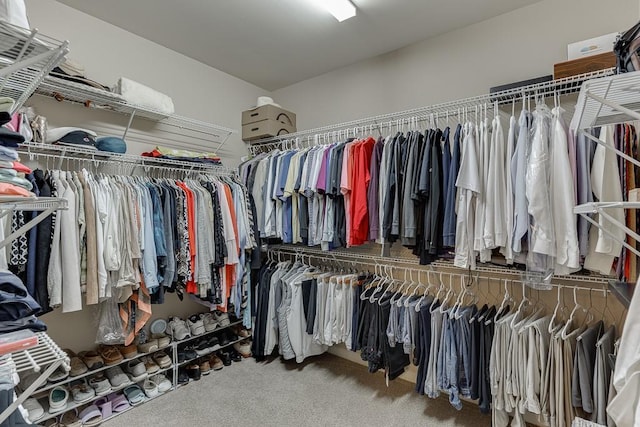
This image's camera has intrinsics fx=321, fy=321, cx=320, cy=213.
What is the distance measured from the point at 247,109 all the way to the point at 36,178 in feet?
6.62

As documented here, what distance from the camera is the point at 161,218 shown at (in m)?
2.16

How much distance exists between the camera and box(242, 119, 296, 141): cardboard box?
3.03m

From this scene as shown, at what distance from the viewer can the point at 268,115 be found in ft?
9.92

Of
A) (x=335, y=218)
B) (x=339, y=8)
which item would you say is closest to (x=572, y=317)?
(x=335, y=218)

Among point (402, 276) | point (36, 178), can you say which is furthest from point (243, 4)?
point (402, 276)

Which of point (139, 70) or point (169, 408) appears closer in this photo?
point (169, 408)

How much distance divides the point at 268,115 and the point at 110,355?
7.46 ft

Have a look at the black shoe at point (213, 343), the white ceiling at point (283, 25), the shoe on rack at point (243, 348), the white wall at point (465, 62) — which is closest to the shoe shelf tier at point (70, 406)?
the black shoe at point (213, 343)

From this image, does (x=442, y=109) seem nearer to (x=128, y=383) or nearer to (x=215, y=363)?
(x=215, y=363)

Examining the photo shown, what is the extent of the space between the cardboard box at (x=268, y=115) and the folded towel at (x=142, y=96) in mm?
842

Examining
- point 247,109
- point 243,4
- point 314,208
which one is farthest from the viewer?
point 247,109

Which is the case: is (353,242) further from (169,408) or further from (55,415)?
(55,415)

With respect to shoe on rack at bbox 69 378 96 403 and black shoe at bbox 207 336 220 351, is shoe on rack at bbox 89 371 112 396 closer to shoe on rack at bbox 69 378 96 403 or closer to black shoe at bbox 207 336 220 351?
shoe on rack at bbox 69 378 96 403

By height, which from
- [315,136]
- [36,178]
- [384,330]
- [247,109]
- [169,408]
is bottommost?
[169,408]
